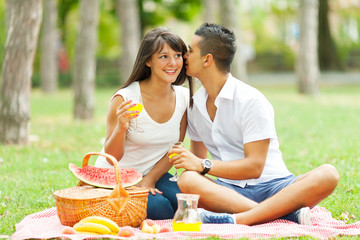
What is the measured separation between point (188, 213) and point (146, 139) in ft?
3.27

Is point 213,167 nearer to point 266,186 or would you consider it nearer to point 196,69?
point 266,186

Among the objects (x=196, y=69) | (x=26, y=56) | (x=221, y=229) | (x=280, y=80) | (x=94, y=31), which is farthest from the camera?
(x=280, y=80)

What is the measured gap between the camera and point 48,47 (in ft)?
76.6

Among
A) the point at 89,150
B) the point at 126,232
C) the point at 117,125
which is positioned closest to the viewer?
the point at 126,232

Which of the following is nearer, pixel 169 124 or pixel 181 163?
pixel 181 163

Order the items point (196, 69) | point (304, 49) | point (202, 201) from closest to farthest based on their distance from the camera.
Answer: point (202, 201) < point (196, 69) < point (304, 49)

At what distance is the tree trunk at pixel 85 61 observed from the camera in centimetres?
1266

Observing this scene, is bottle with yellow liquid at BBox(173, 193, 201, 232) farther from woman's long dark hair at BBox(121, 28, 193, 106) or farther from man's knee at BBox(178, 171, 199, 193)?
woman's long dark hair at BBox(121, 28, 193, 106)

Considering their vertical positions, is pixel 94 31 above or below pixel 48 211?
above

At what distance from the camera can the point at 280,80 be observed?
3044 cm

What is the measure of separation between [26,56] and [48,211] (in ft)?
14.4

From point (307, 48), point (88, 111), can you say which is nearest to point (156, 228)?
point (88, 111)

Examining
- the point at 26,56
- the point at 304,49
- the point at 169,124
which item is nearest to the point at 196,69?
the point at 169,124

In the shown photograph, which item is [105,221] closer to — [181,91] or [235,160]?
[235,160]
